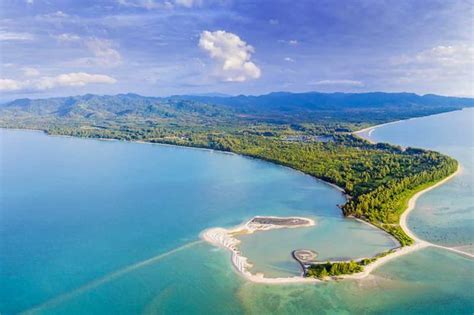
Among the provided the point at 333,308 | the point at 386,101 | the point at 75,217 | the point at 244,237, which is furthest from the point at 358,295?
the point at 386,101

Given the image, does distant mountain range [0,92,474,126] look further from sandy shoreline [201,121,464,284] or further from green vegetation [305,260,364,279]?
green vegetation [305,260,364,279]

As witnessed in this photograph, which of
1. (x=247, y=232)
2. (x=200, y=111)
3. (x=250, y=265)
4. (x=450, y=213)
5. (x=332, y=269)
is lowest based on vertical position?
(x=250, y=265)

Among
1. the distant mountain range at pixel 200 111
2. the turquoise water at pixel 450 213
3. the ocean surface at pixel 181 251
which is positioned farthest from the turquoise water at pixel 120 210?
the distant mountain range at pixel 200 111

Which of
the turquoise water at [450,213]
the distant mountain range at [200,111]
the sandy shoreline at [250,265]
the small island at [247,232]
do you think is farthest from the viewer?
the distant mountain range at [200,111]

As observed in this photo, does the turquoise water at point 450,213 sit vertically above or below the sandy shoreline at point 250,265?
above

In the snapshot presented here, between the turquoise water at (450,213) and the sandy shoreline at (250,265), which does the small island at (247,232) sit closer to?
the sandy shoreline at (250,265)

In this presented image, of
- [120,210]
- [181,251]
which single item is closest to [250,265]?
[181,251]

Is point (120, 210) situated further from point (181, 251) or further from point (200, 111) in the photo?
point (200, 111)

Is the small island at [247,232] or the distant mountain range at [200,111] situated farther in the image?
the distant mountain range at [200,111]

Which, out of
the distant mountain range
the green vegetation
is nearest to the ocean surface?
the green vegetation
